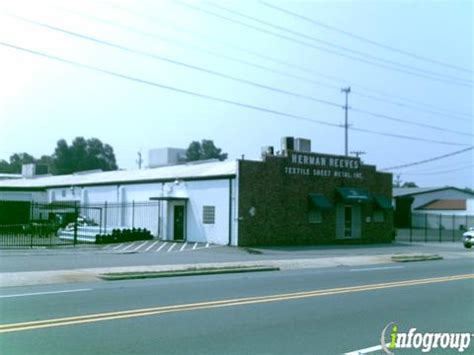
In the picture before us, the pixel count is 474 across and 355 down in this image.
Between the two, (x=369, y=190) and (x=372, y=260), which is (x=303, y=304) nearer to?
(x=372, y=260)

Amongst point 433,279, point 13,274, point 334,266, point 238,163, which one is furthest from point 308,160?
point 13,274

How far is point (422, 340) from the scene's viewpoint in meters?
8.68

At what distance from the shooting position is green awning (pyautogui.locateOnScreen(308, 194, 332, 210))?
35.5 m

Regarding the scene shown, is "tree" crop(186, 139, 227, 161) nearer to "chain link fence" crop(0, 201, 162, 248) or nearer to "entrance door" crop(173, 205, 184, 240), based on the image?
"chain link fence" crop(0, 201, 162, 248)

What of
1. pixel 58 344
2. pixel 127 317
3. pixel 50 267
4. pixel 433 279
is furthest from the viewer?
pixel 50 267

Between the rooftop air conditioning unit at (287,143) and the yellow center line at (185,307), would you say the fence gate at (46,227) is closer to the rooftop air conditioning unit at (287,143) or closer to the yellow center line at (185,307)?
the rooftop air conditioning unit at (287,143)

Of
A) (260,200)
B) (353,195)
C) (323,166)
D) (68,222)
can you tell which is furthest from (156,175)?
(353,195)

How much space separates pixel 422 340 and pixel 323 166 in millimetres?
28404

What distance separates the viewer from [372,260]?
25703 millimetres

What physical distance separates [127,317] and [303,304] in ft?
11.6

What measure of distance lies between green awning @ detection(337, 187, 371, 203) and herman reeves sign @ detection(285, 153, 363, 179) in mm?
864

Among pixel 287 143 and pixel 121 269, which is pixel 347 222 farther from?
pixel 121 269

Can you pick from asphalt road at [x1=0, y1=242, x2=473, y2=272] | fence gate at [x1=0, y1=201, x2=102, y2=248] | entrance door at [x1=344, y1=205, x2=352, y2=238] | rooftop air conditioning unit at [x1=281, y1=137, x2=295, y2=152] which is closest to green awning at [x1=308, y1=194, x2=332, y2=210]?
entrance door at [x1=344, y1=205, x2=352, y2=238]

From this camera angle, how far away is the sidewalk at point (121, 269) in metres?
15.2
